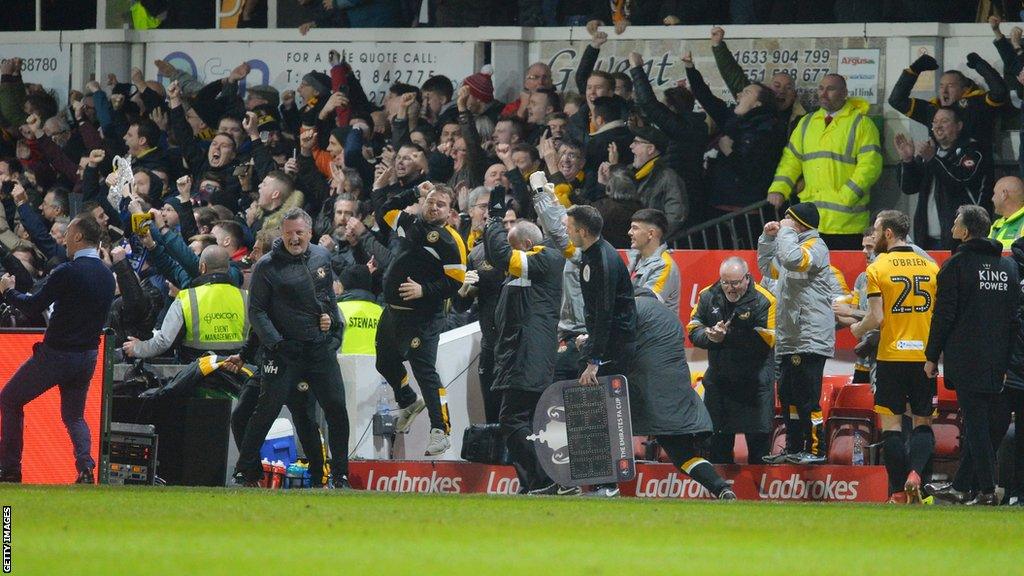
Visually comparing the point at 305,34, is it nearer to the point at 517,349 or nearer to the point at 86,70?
the point at 86,70

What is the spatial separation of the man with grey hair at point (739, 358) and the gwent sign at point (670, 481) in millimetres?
364

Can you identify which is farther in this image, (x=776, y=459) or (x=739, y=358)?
(x=739, y=358)

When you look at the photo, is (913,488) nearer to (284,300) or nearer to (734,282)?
(734,282)

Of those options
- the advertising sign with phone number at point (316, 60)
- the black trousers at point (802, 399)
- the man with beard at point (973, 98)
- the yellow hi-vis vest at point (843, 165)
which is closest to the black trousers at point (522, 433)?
the black trousers at point (802, 399)

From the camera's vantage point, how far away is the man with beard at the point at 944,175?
54.2ft

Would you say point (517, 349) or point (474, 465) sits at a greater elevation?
point (517, 349)

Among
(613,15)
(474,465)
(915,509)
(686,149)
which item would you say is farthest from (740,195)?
(915,509)

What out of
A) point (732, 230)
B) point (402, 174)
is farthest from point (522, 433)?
point (402, 174)

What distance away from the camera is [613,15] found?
20.1 m

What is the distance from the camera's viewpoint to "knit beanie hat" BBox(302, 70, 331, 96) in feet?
70.5

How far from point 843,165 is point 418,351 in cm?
490

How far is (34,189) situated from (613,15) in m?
7.60

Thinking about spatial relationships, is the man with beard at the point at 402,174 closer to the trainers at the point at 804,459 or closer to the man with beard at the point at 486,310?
the man with beard at the point at 486,310

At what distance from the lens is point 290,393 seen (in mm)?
13711
